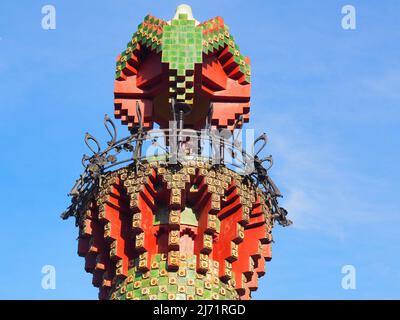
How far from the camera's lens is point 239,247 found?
41.8m

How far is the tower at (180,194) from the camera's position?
4050 cm

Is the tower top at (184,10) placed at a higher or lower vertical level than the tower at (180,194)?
higher

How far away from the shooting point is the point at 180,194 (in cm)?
4066

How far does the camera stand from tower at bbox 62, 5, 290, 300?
4050 centimetres

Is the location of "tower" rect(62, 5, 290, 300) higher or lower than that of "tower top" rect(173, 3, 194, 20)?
lower

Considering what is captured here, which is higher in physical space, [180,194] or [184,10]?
[184,10]
